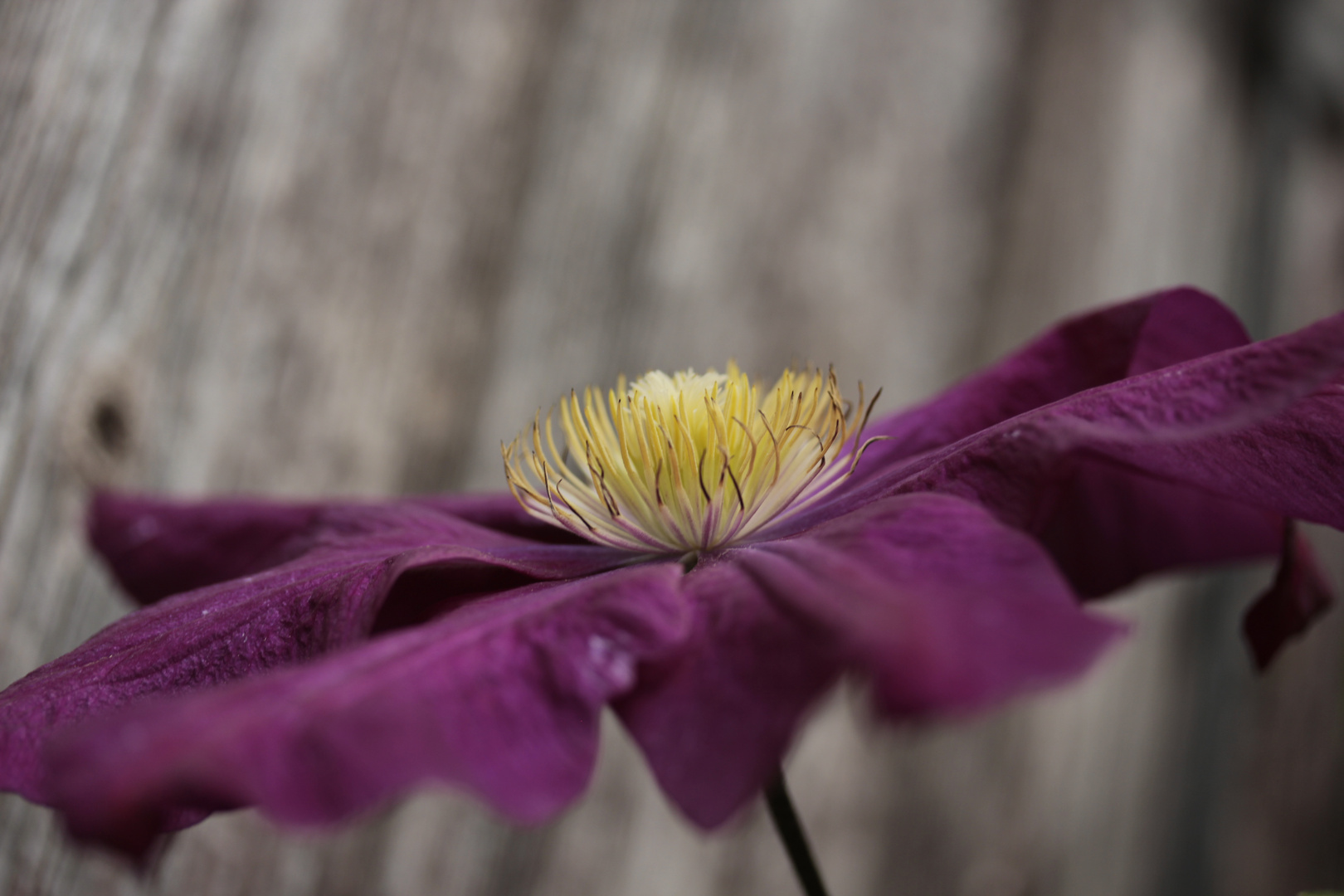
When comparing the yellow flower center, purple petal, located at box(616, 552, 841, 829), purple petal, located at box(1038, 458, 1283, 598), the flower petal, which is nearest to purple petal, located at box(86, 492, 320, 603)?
the flower petal

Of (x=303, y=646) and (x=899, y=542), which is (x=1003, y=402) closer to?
(x=899, y=542)

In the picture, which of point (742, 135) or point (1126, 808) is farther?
point (1126, 808)

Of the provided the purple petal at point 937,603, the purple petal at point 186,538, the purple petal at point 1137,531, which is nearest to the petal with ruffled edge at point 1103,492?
the purple petal at point 1137,531

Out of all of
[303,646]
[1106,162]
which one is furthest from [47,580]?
[1106,162]

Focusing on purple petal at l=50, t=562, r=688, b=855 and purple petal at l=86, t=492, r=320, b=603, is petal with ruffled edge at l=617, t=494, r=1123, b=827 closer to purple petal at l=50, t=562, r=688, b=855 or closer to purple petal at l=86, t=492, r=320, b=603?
purple petal at l=50, t=562, r=688, b=855

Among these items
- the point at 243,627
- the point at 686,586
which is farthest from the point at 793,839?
the point at 243,627

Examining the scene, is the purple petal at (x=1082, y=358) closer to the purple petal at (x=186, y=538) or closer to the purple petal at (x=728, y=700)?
the purple petal at (x=728, y=700)

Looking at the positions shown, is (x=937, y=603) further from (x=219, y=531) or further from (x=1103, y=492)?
(x=219, y=531)
